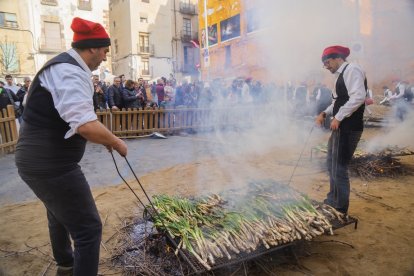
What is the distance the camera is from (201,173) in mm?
5375

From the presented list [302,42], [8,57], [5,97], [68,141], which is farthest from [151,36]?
[68,141]

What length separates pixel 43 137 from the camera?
5.86 feet

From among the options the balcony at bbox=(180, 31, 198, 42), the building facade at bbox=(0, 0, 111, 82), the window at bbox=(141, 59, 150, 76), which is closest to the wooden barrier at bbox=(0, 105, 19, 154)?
the building facade at bbox=(0, 0, 111, 82)

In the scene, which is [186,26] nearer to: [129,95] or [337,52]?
[129,95]

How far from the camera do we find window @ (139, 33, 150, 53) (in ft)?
101

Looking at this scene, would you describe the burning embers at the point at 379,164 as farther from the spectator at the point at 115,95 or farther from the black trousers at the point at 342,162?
the spectator at the point at 115,95

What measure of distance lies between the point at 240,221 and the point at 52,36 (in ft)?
95.2

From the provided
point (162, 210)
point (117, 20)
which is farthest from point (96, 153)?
point (117, 20)

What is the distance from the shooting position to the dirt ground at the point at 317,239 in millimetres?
2582

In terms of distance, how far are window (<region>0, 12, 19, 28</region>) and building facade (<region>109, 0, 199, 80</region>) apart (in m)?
9.97

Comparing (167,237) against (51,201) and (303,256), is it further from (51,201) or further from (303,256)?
(303,256)

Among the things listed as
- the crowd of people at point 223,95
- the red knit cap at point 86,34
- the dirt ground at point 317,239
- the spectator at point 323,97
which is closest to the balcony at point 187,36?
the crowd of people at point 223,95

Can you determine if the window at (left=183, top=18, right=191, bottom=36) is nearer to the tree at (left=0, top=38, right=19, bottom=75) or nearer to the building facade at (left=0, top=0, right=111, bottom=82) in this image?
the building facade at (left=0, top=0, right=111, bottom=82)

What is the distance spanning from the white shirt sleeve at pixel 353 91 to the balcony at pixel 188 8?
34042 millimetres
